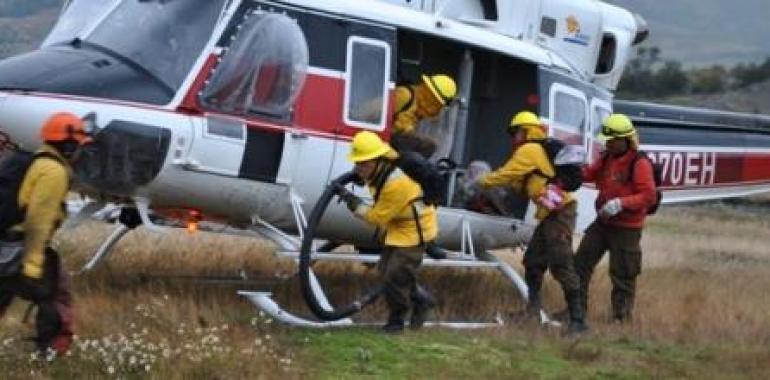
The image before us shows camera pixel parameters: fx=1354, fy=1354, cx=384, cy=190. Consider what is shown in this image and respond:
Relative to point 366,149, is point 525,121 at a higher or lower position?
higher

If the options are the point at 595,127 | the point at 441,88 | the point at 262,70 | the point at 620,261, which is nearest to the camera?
the point at 262,70

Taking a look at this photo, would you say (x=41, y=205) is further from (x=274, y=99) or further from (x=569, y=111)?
(x=569, y=111)

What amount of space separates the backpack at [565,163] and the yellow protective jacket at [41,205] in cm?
455

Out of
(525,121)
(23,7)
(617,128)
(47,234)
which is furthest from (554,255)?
(23,7)

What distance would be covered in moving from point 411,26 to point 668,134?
4.76 meters

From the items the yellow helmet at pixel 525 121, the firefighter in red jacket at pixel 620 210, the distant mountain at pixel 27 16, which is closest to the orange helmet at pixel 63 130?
the yellow helmet at pixel 525 121

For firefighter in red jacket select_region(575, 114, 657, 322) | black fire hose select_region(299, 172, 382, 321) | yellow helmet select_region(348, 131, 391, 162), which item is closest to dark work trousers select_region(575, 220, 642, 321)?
firefighter in red jacket select_region(575, 114, 657, 322)

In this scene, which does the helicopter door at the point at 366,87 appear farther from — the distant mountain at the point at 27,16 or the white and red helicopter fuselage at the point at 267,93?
the distant mountain at the point at 27,16

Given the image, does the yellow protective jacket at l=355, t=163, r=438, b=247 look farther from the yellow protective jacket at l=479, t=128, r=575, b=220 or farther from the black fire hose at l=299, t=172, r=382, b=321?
the yellow protective jacket at l=479, t=128, r=575, b=220

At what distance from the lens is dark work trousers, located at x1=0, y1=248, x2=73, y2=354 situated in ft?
25.4

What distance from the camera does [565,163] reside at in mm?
10945

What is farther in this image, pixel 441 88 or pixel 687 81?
pixel 687 81

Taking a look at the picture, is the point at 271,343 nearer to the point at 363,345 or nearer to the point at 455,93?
the point at 363,345

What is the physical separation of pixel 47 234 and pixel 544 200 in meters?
4.63
